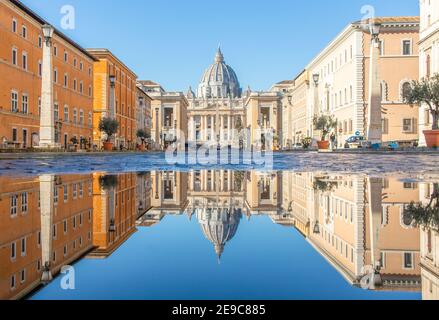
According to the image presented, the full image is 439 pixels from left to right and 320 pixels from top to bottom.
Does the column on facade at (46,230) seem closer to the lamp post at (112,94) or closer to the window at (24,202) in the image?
the window at (24,202)

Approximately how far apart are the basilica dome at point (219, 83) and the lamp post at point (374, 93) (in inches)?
6232

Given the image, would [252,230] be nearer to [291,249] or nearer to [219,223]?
[219,223]

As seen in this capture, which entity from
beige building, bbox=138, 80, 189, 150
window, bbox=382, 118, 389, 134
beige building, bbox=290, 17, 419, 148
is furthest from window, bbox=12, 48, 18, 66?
beige building, bbox=138, 80, 189, 150

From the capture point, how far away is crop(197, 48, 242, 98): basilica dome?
19212 cm

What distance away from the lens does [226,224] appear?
14.3 ft

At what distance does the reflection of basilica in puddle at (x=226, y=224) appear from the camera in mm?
2727

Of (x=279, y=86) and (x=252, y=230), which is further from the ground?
(x=279, y=86)

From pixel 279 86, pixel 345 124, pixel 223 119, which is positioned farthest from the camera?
pixel 223 119

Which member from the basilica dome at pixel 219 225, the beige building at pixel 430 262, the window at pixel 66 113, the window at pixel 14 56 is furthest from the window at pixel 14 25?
the beige building at pixel 430 262

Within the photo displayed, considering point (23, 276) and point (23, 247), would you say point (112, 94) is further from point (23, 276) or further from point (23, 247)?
point (23, 276)

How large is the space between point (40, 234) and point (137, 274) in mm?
1447

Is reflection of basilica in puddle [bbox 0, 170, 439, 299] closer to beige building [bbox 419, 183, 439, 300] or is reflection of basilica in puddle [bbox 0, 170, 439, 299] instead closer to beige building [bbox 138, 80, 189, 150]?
beige building [bbox 419, 183, 439, 300]

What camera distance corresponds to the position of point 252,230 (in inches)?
162
